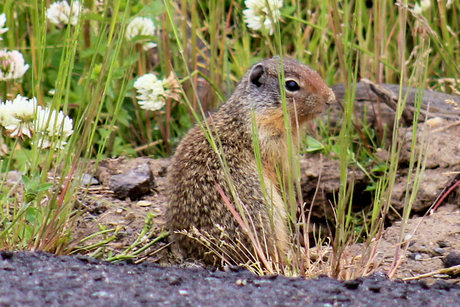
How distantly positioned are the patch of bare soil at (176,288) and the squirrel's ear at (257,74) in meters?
1.73

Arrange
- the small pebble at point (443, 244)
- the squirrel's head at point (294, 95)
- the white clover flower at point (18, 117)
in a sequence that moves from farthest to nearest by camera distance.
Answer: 1. the squirrel's head at point (294, 95)
2. the small pebble at point (443, 244)
3. the white clover flower at point (18, 117)

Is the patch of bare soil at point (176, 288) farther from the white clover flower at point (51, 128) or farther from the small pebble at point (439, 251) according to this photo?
the small pebble at point (439, 251)

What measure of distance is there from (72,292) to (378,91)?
10.7ft

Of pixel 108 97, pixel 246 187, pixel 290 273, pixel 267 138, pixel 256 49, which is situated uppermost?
pixel 256 49

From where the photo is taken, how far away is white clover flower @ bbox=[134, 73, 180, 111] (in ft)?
13.8

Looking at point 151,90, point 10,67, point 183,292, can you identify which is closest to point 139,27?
point 151,90

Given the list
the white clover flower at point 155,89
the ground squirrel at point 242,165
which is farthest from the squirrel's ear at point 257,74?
the white clover flower at point 155,89

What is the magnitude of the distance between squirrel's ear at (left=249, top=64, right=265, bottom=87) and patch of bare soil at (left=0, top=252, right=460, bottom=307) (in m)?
1.73

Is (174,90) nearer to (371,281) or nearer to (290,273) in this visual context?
(290,273)

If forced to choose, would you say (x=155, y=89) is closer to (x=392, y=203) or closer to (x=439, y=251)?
(x=392, y=203)

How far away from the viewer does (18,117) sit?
107 inches

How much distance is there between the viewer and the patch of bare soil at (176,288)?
2.04 meters

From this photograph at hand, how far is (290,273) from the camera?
2582mm

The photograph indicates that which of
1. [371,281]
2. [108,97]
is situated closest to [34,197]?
[371,281]
